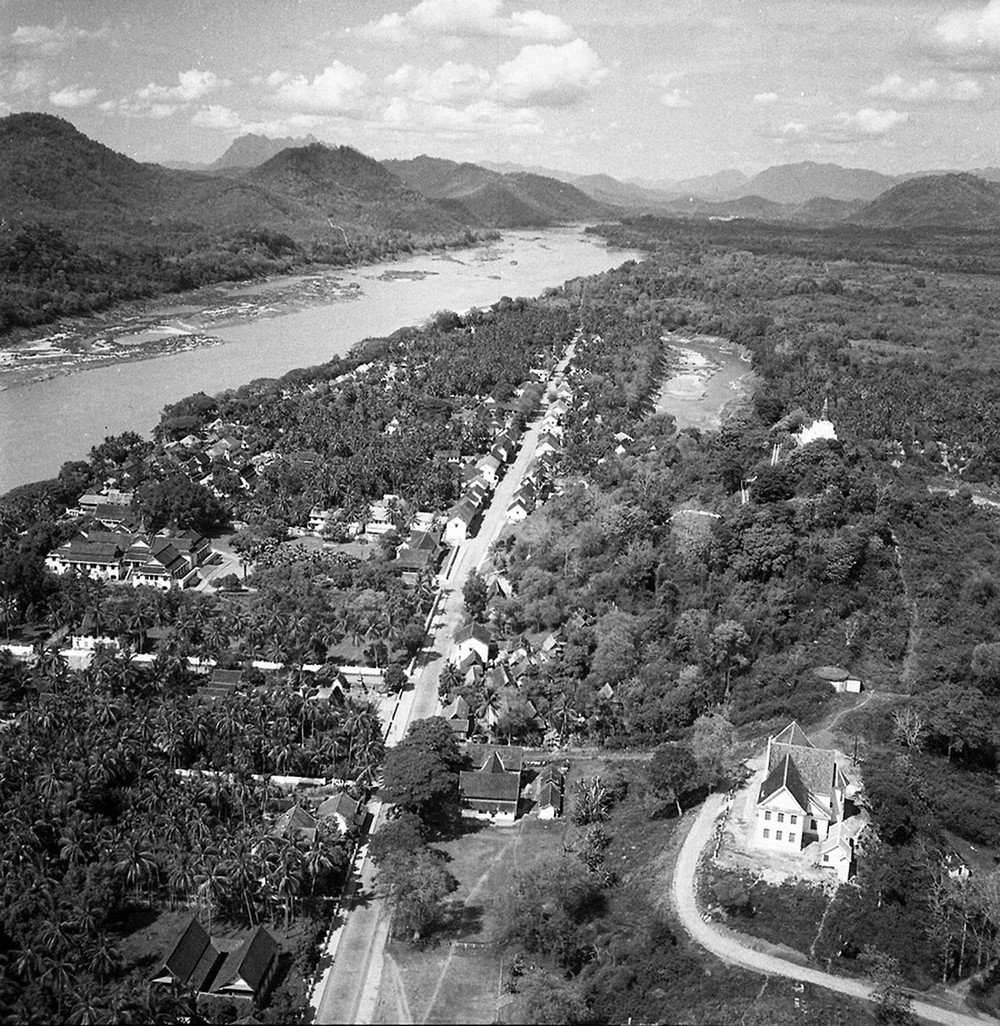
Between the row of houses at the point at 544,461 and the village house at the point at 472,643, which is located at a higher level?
the row of houses at the point at 544,461

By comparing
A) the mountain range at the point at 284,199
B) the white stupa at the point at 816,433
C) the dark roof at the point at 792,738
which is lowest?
the dark roof at the point at 792,738

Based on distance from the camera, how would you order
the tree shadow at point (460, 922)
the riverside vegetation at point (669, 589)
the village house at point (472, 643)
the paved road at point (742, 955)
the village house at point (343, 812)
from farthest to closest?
1. the village house at point (472, 643)
2. the village house at point (343, 812)
3. the riverside vegetation at point (669, 589)
4. the tree shadow at point (460, 922)
5. the paved road at point (742, 955)

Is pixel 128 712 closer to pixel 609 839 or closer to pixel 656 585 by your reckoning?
pixel 609 839

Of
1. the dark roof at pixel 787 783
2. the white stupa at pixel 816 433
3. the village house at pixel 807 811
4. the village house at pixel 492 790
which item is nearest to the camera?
the village house at pixel 807 811

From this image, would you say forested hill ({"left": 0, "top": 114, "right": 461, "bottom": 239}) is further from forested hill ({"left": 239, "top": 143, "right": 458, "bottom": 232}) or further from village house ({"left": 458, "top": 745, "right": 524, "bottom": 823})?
village house ({"left": 458, "top": 745, "right": 524, "bottom": 823})

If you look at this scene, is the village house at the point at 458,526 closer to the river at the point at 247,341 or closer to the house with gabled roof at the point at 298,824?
the house with gabled roof at the point at 298,824

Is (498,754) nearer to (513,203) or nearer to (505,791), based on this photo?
(505,791)

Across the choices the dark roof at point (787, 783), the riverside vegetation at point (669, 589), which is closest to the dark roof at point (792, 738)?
the dark roof at point (787, 783)

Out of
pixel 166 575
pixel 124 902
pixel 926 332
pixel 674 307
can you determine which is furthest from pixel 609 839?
pixel 674 307
